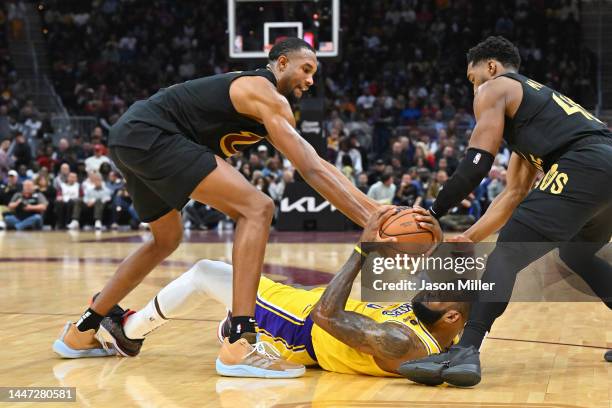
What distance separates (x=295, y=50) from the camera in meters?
5.18

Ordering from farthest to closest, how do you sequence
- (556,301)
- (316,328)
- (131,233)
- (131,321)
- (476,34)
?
1. (476,34)
2. (131,233)
3. (556,301)
4. (131,321)
5. (316,328)

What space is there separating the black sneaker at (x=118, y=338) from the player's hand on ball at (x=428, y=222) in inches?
71.5

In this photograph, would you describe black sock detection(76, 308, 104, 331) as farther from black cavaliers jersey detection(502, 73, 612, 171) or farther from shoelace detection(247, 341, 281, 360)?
black cavaliers jersey detection(502, 73, 612, 171)

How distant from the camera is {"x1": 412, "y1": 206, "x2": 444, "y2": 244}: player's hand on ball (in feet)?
15.0

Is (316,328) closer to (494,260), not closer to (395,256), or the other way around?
(395,256)

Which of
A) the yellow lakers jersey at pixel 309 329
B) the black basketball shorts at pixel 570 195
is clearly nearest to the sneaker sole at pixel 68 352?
the yellow lakers jersey at pixel 309 329

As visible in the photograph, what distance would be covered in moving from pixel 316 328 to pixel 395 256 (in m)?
0.62

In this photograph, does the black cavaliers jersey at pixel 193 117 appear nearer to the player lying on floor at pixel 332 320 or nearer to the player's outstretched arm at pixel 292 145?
the player's outstretched arm at pixel 292 145

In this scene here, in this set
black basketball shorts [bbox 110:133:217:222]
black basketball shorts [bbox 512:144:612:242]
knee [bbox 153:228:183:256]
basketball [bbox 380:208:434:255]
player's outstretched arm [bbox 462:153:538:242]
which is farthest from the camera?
player's outstretched arm [bbox 462:153:538:242]

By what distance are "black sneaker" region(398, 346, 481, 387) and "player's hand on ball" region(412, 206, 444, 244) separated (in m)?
0.54

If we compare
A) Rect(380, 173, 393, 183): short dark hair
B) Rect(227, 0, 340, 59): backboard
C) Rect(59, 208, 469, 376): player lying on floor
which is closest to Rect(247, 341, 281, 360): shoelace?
Rect(59, 208, 469, 376): player lying on floor

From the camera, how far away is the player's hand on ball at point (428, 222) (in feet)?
15.0

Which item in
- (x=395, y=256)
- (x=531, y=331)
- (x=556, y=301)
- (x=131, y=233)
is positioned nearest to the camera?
(x=395, y=256)

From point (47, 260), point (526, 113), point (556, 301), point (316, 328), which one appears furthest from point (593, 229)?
point (47, 260)
